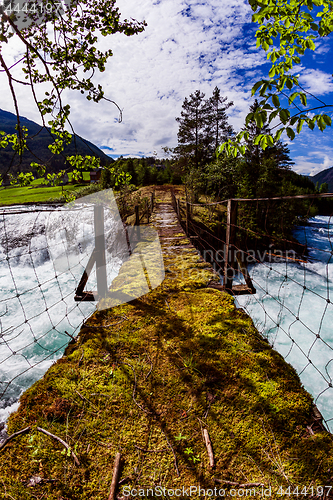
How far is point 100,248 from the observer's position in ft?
8.61

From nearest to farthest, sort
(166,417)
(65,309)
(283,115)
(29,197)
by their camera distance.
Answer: (166,417) → (283,115) → (65,309) → (29,197)

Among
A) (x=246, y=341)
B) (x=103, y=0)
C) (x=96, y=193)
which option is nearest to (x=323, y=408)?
(x=246, y=341)

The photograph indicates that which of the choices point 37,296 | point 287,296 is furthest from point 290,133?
point 287,296

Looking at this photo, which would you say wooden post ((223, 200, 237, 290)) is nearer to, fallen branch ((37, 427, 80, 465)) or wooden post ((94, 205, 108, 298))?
wooden post ((94, 205, 108, 298))

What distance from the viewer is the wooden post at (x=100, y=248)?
2.48 m

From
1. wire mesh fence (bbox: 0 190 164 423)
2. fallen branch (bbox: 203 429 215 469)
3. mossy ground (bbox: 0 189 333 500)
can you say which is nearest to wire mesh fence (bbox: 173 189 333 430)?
mossy ground (bbox: 0 189 333 500)

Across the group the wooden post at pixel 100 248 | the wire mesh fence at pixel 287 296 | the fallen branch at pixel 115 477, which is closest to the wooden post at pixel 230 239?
the wire mesh fence at pixel 287 296

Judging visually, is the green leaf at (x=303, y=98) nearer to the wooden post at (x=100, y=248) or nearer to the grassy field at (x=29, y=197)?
the wooden post at (x=100, y=248)

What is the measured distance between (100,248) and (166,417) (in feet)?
6.03

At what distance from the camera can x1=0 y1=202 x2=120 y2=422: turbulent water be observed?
3900 mm

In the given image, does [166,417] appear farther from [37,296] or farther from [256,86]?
[37,296]

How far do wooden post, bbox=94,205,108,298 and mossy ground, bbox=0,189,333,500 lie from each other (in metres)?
0.66

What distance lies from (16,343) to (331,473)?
638 cm

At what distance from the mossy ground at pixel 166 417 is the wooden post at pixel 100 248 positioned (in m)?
0.66
